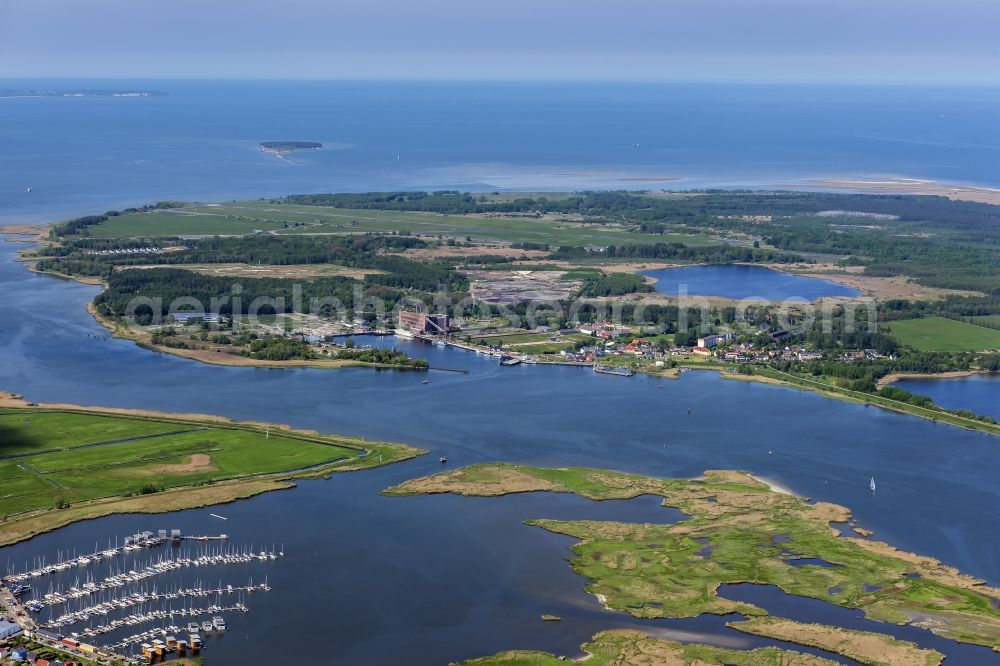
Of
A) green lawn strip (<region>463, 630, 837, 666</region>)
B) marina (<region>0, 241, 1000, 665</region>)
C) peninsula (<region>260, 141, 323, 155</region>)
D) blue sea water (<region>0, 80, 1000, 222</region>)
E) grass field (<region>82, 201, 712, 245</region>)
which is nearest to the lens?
green lawn strip (<region>463, 630, 837, 666</region>)

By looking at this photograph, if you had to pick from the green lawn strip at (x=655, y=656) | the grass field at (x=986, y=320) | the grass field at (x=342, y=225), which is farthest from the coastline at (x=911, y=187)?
the green lawn strip at (x=655, y=656)

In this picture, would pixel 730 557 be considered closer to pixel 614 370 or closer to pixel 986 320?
pixel 614 370

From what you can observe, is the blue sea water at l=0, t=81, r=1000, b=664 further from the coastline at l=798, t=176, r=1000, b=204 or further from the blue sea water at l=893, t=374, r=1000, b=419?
the coastline at l=798, t=176, r=1000, b=204

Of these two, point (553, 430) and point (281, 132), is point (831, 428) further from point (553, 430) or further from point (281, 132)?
point (281, 132)

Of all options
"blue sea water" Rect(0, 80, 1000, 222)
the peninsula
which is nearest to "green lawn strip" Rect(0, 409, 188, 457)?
"blue sea water" Rect(0, 80, 1000, 222)

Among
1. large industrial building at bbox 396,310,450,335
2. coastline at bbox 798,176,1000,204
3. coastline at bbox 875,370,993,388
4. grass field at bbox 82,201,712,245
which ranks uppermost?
coastline at bbox 798,176,1000,204

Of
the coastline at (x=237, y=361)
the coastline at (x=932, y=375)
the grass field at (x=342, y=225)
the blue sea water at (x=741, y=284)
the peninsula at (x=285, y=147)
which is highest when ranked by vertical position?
the peninsula at (x=285, y=147)

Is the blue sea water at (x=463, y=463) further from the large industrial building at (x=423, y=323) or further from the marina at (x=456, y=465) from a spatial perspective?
the large industrial building at (x=423, y=323)
